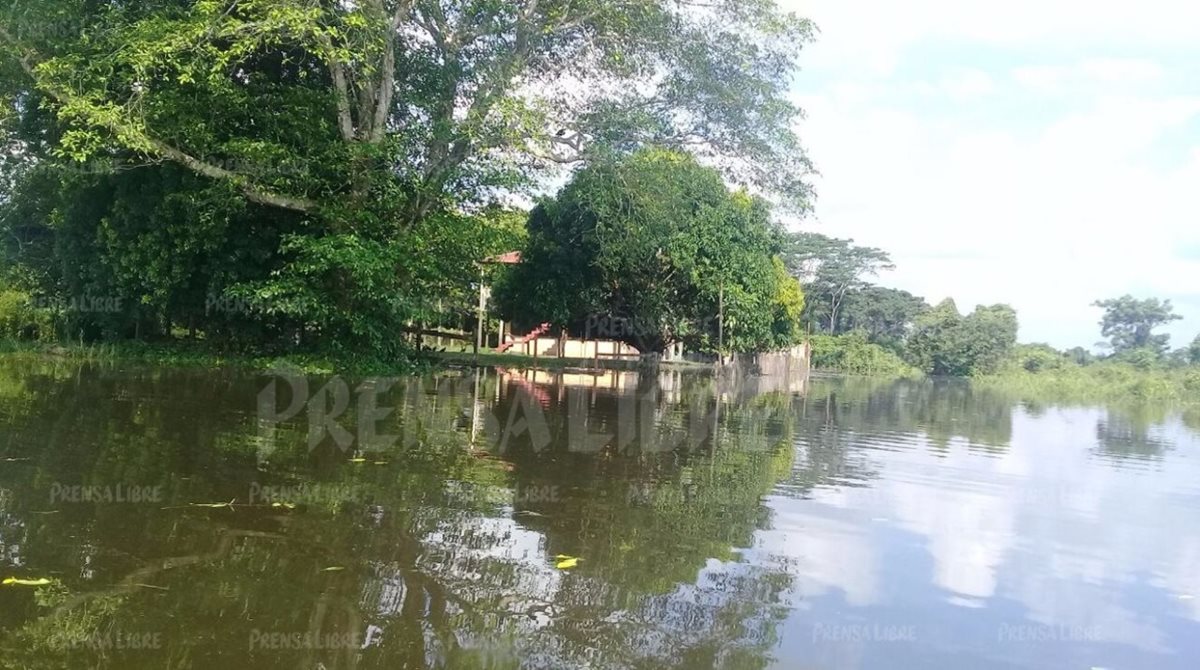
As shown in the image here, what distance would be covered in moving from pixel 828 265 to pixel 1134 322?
18600 mm

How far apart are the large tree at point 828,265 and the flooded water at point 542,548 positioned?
42793mm

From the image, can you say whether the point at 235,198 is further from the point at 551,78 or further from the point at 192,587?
the point at 192,587

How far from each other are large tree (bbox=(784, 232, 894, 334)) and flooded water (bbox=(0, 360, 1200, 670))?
42793 millimetres

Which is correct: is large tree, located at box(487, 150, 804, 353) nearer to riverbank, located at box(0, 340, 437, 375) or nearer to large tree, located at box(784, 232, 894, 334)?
riverbank, located at box(0, 340, 437, 375)

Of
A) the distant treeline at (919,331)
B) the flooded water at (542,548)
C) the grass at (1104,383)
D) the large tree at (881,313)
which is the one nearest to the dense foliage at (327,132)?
the flooded water at (542,548)

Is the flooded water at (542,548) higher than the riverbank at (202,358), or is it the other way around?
the riverbank at (202,358)

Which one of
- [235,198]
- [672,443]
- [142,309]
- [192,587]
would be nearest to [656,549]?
[192,587]

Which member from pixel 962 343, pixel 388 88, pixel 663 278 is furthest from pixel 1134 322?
pixel 388 88

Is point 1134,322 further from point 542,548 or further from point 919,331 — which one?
point 542,548

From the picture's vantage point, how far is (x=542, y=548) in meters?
5.35

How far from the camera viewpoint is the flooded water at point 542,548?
12.5ft

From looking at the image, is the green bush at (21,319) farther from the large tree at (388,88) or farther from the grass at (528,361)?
the grass at (528,361)

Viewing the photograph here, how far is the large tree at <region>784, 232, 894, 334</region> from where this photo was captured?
5297 cm

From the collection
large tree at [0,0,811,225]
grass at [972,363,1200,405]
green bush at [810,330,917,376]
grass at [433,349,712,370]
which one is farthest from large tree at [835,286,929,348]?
large tree at [0,0,811,225]
